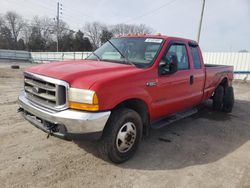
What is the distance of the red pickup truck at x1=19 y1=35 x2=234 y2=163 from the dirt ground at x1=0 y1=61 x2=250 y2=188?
15.1 inches

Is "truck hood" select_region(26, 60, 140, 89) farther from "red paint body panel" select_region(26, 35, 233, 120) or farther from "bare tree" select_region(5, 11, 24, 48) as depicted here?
"bare tree" select_region(5, 11, 24, 48)

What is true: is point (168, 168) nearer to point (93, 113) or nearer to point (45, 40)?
point (93, 113)

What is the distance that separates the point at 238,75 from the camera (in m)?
17.7

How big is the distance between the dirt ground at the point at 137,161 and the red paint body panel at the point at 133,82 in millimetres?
680

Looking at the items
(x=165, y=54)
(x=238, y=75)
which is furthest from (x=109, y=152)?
(x=238, y=75)

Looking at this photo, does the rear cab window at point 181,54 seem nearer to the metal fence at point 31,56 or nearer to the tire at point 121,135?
the tire at point 121,135

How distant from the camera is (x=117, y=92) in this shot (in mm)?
3164

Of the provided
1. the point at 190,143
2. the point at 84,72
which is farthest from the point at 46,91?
the point at 190,143

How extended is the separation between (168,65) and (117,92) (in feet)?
4.34

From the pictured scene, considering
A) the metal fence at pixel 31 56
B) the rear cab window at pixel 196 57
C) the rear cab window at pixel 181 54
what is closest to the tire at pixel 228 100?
the rear cab window at pixel 196 57

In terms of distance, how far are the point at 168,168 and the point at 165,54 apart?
1953 millimetres

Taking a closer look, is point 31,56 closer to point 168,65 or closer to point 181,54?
point 181,54

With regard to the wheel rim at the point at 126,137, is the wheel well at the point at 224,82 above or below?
above

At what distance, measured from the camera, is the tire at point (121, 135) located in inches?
127
